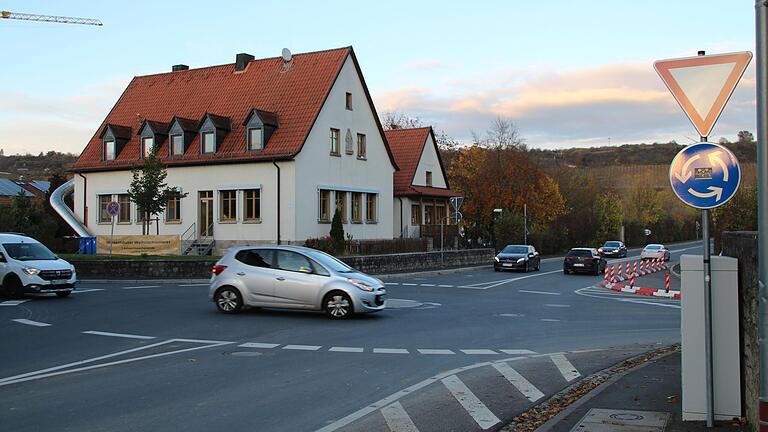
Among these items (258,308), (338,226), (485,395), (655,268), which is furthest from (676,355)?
(655,268)

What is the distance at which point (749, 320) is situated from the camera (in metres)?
6.62

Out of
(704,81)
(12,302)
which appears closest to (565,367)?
(704,81)

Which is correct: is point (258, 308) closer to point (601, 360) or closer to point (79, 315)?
point (79, 315)

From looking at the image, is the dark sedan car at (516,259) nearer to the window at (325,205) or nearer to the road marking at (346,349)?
the window at (325,205)

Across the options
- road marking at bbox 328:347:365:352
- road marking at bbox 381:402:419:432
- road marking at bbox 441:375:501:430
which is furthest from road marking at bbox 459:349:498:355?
road marking at bbox 381:402:419:432

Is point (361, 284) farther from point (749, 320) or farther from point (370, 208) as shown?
point (370, 208)

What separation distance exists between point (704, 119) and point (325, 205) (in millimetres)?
37205

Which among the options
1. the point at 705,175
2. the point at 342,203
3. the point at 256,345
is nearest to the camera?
the point at 705,175

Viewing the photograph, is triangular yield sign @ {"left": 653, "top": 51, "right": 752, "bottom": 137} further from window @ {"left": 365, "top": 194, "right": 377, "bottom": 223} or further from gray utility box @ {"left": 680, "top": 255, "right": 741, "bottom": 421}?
window @ {"left": 365, "top": 194, "right": 377, "bottom": 223}

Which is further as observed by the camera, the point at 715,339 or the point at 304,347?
the point at 304,347

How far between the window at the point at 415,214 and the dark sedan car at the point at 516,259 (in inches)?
511

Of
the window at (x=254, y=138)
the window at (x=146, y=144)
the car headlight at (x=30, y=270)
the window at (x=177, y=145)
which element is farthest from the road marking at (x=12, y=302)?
the window at (x=146, y=144)

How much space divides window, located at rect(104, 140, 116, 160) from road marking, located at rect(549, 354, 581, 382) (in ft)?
136

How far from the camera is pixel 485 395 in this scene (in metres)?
8.99
